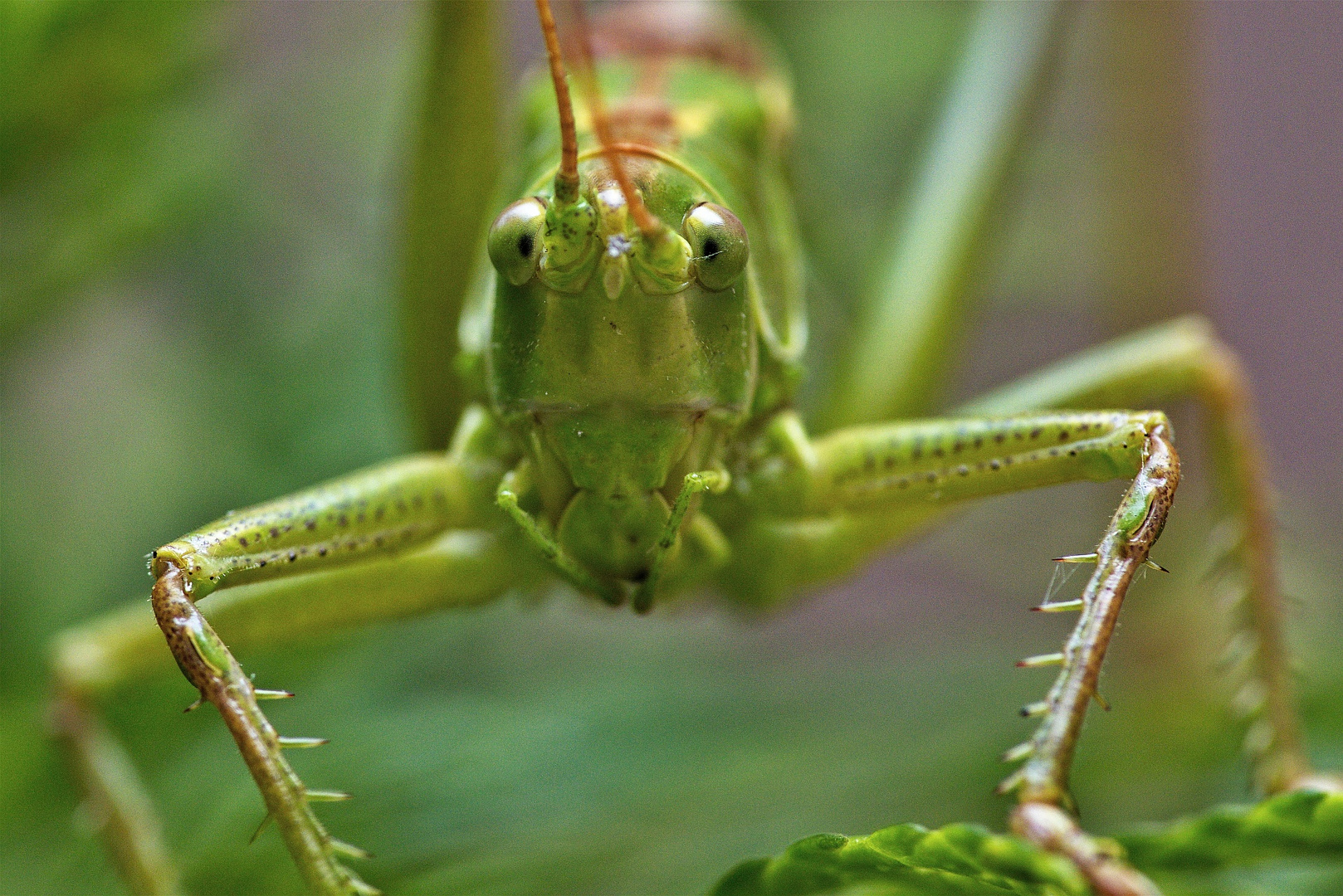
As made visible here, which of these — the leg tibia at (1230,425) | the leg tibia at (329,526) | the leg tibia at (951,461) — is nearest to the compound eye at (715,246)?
the leg tibia at (951,461)

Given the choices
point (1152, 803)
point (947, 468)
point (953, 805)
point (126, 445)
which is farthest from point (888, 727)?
point (126, 445)

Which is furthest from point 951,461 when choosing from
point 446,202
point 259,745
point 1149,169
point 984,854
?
point 1149,169

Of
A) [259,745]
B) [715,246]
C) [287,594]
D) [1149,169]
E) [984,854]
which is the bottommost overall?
[984,854]

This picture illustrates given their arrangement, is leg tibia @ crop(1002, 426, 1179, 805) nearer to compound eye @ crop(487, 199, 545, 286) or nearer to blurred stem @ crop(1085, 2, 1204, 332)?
compound eye @ crop(487, 199, 545, 286)

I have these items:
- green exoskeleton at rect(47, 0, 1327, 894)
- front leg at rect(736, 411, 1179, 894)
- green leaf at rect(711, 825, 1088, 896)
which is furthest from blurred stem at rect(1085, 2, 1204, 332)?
green leaf at rect(711, 825, 1088, 896)

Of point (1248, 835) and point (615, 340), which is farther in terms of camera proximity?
point (615, 340)

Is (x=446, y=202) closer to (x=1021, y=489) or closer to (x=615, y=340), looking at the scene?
(x=615, y=340)

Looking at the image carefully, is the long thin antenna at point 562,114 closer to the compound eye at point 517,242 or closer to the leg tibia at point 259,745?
the compound eye at point 517,242
